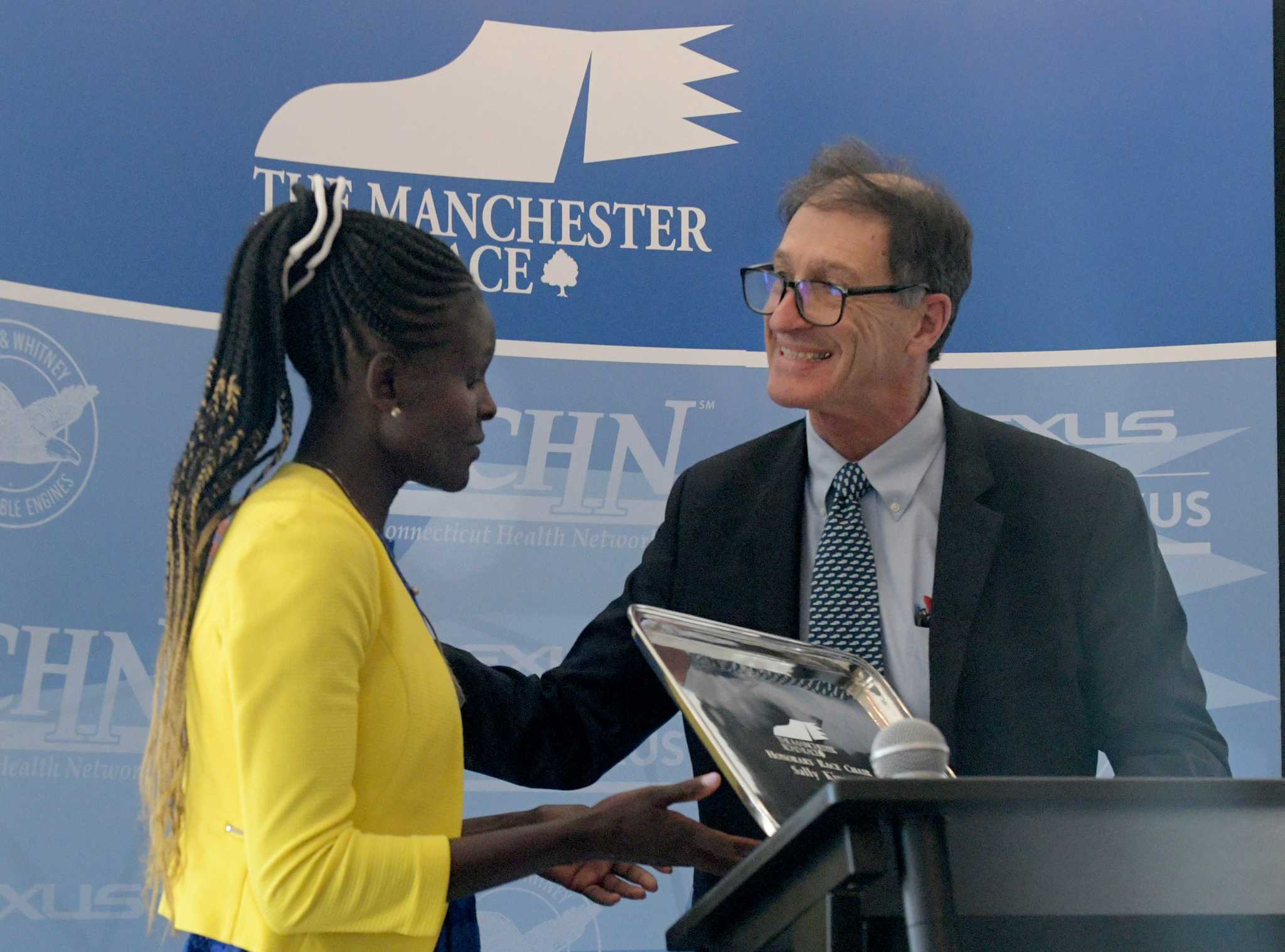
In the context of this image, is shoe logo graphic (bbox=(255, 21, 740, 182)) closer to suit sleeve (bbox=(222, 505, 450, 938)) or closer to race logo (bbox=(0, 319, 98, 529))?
race logo (bbox=(0, 319, 98, 529))

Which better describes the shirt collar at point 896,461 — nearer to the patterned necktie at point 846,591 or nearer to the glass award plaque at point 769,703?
the patterned necktie at point 846,591

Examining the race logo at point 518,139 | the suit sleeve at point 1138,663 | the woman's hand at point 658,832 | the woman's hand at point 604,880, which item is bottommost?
the woman's hand at point 604,880

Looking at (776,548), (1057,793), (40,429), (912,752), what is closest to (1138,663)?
(776,548)

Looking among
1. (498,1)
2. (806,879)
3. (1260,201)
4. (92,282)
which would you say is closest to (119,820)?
(92,282)

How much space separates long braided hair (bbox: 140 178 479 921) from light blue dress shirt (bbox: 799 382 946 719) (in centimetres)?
104

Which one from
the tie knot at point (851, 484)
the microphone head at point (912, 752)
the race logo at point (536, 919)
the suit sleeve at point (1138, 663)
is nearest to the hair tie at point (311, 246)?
the microphone head at point (912, 752)

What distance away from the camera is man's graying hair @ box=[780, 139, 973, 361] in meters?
2.72

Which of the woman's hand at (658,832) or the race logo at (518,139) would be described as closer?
the woman's hand at (658,832)

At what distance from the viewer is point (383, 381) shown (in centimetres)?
175

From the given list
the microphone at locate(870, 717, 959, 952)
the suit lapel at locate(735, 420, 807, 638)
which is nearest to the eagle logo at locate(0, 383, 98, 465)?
the suit lapel at locate(735, 420, 807, 638)

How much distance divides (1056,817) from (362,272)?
1055 millimetres

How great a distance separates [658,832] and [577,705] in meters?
0.87

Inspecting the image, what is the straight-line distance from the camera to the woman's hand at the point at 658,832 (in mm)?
1653

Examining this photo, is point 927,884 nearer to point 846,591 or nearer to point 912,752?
point 912,752
